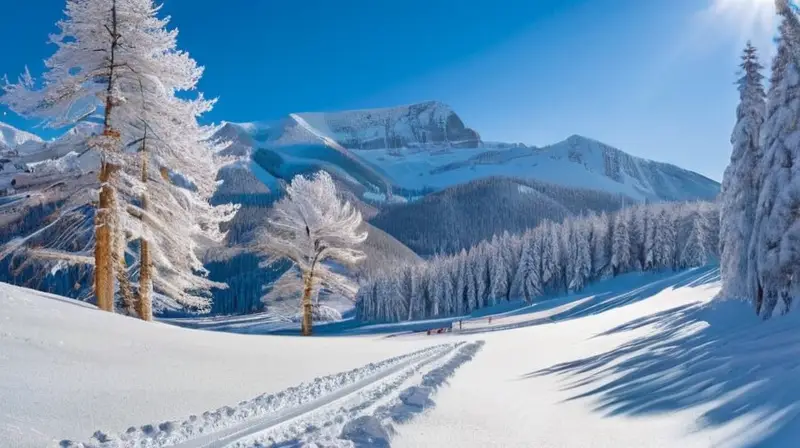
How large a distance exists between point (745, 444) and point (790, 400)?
1319mm

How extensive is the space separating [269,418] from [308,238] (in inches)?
656

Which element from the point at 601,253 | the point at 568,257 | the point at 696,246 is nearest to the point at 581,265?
the point at 568,257

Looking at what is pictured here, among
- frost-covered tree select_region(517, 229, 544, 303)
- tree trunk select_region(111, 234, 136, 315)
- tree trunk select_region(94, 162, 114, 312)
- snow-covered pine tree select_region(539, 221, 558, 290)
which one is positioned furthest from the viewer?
snow-covered pine tree select_region(539, 221, 558, 290)

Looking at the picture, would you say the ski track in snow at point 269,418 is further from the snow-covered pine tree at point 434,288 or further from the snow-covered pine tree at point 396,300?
the snow-covered pine tree at point 396,300

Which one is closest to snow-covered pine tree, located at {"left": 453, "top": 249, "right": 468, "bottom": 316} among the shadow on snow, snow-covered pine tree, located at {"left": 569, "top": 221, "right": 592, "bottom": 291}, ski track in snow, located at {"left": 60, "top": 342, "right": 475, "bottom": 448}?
snow-covered pine tree, located at {"left": 569, "top": 221, "right": 592, "bottom": 291}

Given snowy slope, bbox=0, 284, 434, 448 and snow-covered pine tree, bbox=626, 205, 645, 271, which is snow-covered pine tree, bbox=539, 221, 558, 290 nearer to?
snow-covered pine tree, bbox=626, 205, 645, 271

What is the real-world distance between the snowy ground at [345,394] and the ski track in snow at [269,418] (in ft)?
0.08

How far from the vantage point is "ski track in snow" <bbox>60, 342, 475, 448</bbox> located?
18.3 ft

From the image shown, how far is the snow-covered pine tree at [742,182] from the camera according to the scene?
2059 centimetres

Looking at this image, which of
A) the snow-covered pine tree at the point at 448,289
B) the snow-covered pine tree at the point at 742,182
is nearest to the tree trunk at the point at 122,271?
the snow-covered pine tree at the point at 742,182

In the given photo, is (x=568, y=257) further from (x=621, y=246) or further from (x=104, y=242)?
(x=104, y=242)

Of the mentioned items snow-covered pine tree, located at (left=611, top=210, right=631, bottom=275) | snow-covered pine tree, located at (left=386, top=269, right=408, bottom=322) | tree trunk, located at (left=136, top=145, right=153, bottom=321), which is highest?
snow-covered pine tree, located at (left=611, top=210, right=631, bottom=275)

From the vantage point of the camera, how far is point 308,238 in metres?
23.0

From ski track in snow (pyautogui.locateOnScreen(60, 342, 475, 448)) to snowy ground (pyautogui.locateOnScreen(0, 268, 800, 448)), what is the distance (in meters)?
0.02
